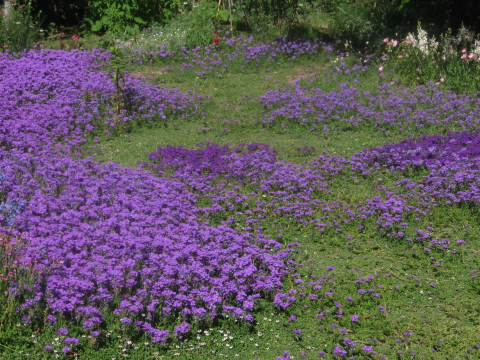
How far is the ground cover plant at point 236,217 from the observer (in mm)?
5340

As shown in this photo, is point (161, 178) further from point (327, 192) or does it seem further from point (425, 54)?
point (425, 54)

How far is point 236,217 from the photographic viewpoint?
756 cm

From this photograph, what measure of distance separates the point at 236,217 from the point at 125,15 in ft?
33.9

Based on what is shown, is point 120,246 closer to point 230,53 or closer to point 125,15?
point 230,53

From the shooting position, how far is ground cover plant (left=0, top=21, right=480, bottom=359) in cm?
534

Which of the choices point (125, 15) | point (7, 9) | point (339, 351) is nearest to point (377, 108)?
point (339, 351)

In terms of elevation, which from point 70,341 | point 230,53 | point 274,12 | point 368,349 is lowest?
point 368,349

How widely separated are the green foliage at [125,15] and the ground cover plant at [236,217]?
3.64 metres

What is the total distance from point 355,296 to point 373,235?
1.38 meters

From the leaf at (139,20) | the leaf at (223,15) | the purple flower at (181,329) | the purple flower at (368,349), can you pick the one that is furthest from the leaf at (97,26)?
the purple flower at (368,349)

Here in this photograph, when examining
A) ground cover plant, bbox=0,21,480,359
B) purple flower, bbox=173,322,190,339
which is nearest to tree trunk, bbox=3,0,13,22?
ground cover plant, bbox=0,21,480,359

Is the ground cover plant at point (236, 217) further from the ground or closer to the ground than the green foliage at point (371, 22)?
closer to the ground

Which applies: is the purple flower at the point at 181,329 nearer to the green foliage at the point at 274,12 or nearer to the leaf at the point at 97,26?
the green foliage at the point at 274,12

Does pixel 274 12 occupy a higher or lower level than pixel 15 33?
higher
